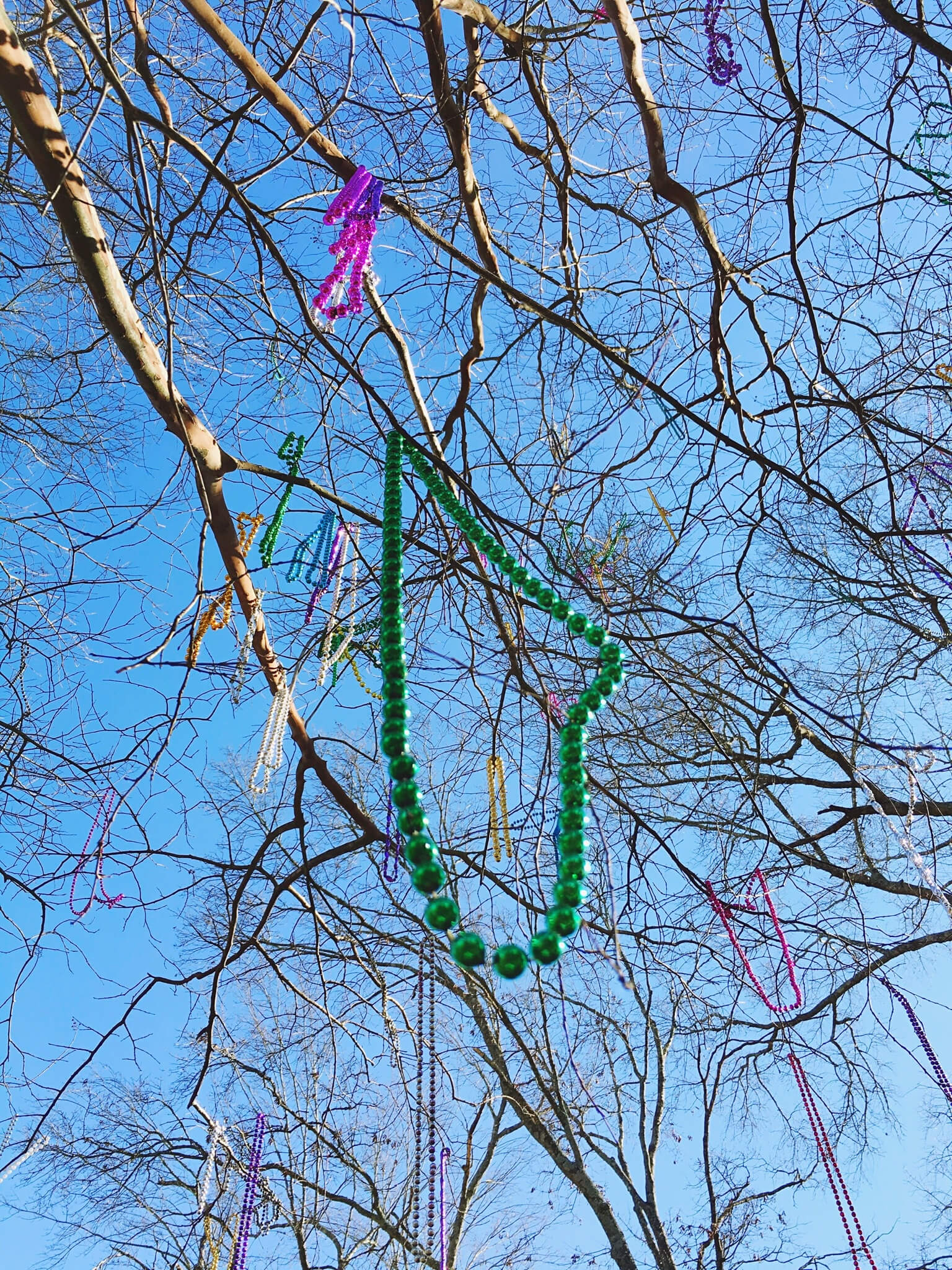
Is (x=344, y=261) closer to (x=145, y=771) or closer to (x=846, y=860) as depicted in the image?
(x=145, y=771)

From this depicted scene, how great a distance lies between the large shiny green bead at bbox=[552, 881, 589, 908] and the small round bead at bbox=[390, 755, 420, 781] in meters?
0.31

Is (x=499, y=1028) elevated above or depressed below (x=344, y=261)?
below

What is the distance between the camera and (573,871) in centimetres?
159

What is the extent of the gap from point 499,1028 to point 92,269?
5082mm

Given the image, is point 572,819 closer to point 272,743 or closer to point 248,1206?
point 272,743

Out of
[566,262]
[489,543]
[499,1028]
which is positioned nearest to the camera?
[489,543]

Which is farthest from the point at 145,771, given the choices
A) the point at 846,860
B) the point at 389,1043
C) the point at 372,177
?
the point at 846,860

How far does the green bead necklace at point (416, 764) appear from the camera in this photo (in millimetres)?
1476

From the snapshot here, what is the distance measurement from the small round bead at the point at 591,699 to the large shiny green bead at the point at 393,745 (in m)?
0.34

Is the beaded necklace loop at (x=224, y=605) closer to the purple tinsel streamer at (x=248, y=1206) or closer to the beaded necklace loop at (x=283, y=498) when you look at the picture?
the beaded necklace loop at (x=283, y=498)

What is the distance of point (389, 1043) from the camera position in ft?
11.6

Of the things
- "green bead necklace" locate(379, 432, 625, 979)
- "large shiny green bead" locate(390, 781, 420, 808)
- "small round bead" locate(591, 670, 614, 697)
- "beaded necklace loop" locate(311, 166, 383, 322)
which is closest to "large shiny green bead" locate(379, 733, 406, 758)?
"green bead necklace" locate(379, 432, 625, 979)

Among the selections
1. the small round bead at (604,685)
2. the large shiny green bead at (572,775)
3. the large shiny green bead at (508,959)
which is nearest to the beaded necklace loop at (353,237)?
the small round bead at (604,685)

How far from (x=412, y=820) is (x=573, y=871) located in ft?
0.89
